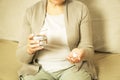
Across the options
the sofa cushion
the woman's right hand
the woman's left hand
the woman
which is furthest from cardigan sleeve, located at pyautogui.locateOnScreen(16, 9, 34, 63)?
the sofa cushion

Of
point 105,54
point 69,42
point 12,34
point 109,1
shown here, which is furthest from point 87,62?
point 12,34

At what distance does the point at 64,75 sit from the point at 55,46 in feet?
0.49

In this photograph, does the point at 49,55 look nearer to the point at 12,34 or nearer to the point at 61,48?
the point at 61,48

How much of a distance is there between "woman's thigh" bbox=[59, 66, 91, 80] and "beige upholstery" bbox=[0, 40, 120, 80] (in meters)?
0.09

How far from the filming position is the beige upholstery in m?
1.19

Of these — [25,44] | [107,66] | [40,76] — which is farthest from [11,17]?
[107,66]

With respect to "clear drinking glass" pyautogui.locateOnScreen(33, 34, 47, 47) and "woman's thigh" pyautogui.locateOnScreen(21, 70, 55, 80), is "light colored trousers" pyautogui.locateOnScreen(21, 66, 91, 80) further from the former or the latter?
"clear drinking glass" pyautogui.locateOnScreen(33, 34, 47, 47)

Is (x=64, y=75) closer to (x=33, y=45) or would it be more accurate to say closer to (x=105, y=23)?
(x=33, y=45)

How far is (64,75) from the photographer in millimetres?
1134

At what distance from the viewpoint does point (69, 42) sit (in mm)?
1156

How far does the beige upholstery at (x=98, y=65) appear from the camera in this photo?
119cm

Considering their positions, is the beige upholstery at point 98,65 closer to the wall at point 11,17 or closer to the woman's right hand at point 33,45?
the wall at point 11,17

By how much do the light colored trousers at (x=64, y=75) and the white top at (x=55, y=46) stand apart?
21 mm

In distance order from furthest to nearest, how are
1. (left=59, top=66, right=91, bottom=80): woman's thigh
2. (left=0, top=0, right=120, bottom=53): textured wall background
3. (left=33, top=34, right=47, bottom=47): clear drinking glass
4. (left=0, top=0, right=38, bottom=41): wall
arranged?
(left=0, top=0, right=38, bottom=41): wall → (left=0, top=0, right=120, bottom=53): textured wall background → (left=59, top=66, right=91, bottom=80): woman's thigh → (left=33, top=34, right=47, bottom=47): clear drinking glass
